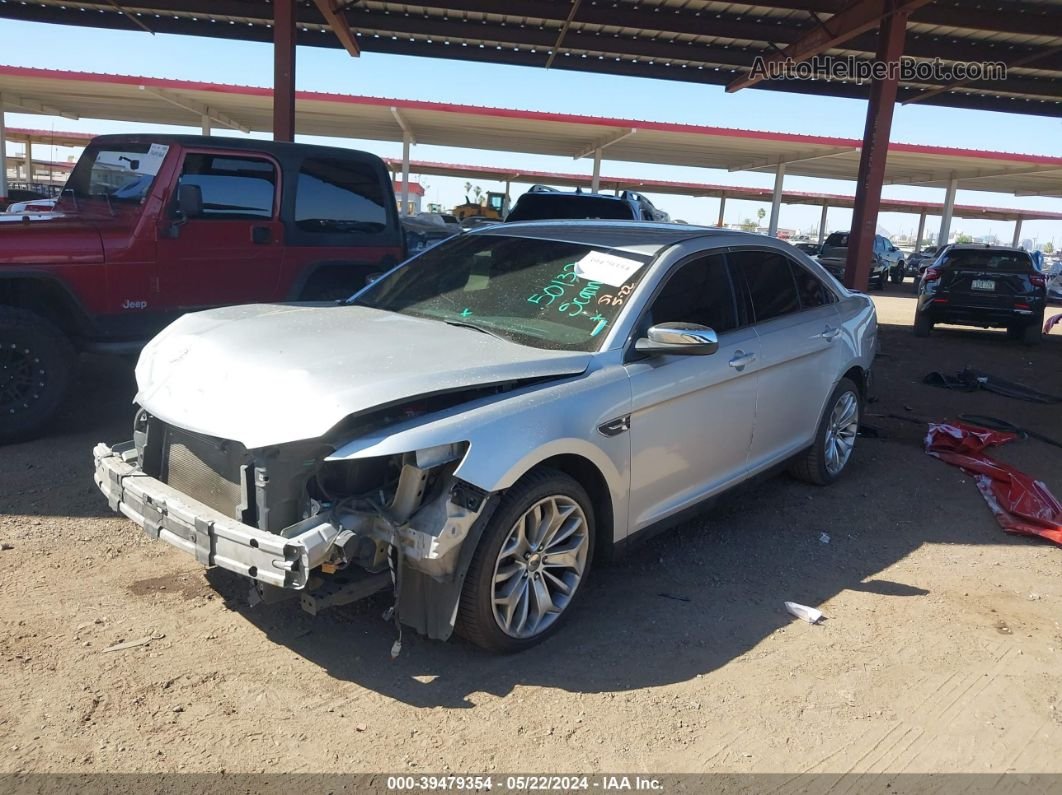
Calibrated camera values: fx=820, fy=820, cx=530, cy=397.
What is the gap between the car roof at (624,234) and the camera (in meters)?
4.36

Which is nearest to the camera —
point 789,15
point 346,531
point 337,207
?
point 346,531

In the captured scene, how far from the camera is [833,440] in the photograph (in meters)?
5.78

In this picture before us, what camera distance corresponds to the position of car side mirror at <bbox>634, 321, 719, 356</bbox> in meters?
3.66

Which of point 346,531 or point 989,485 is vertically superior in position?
point 346,531

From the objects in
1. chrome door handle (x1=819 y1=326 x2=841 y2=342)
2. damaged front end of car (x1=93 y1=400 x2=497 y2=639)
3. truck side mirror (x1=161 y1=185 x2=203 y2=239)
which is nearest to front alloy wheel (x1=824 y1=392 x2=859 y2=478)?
chrome door handle (x1=819 y1=326 x2=841 y2=342)

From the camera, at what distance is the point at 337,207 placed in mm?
7055

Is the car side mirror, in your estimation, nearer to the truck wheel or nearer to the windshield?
the windshield

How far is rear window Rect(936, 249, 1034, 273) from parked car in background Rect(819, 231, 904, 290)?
9937 millimetres

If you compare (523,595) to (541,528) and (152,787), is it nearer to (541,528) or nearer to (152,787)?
(541,528)

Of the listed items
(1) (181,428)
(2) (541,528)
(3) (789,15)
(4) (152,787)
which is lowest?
(4) (152,787)

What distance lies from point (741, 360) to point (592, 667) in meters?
1.89

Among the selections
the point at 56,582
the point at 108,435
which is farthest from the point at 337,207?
the point at 56,582

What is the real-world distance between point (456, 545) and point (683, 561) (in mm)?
1875

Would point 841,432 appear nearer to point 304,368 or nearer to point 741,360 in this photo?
point 741,360
